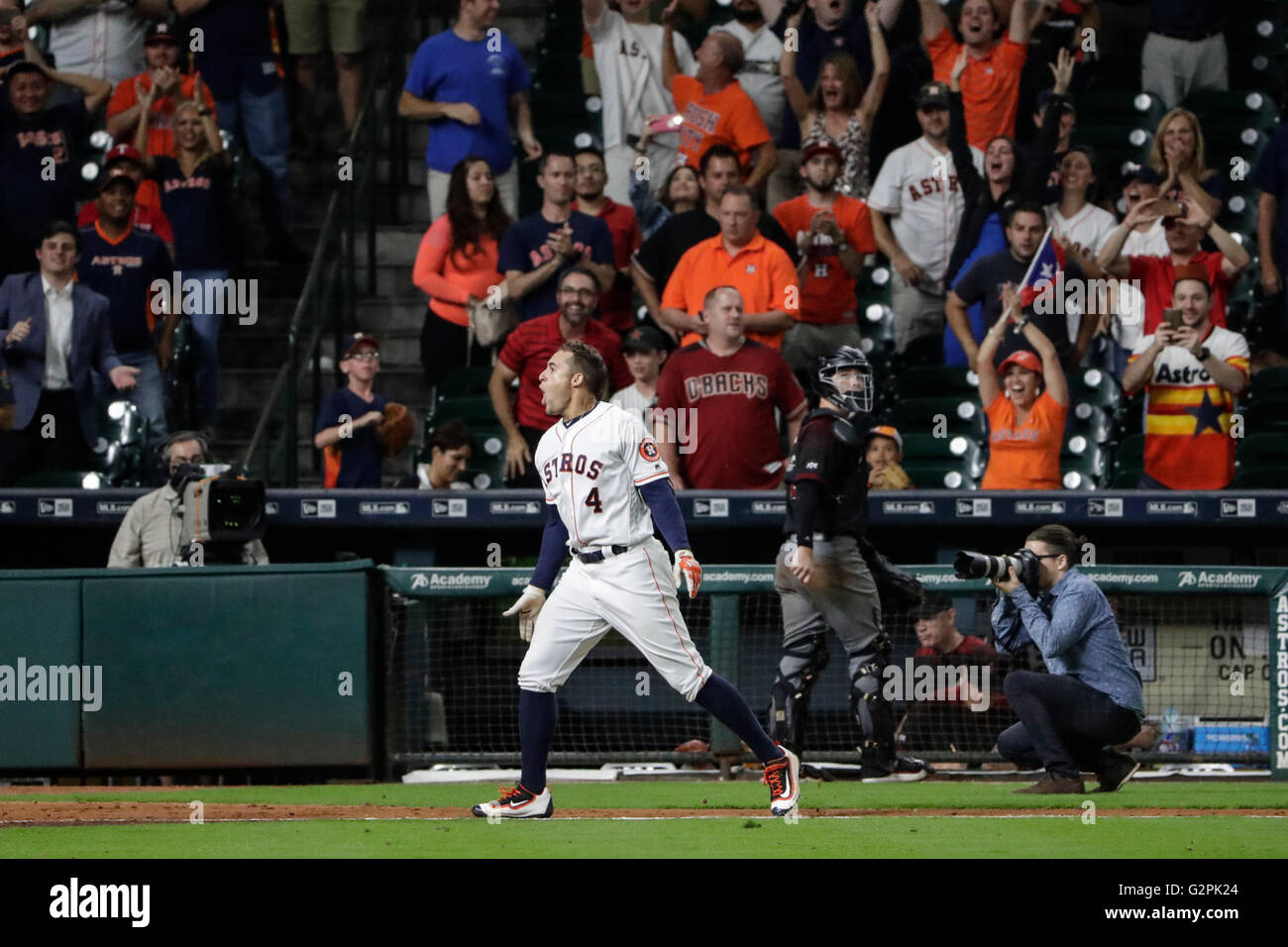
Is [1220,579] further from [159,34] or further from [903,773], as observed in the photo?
[159,34]

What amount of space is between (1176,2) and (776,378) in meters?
5.50

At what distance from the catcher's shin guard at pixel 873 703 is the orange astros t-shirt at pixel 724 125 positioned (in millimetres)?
4652

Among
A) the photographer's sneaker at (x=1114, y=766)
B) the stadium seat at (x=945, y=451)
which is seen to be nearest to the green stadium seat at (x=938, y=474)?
the stadium seat at (x=945, y=451)

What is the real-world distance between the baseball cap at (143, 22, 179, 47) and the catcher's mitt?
341cm

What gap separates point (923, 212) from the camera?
1277 cm

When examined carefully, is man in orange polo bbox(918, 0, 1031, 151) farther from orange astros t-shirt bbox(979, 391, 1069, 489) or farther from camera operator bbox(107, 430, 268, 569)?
camera operator bbox(107, 430, 268, 569)

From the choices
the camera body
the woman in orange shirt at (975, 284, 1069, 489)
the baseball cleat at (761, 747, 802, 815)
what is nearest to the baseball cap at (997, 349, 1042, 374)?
the woman in orange shirt at (975, 284, 1069, 489)

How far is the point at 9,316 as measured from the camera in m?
A: 11.7

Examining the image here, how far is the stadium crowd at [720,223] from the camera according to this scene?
11195 millimetres

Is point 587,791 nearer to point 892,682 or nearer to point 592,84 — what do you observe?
point 892,682

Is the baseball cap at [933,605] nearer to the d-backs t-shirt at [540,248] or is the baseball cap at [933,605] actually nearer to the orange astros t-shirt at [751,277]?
the orange astros t-shirt at [751,277]

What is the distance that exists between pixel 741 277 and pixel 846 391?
232 centimetres

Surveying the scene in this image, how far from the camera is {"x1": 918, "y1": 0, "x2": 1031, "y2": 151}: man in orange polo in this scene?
1327 centimetres
